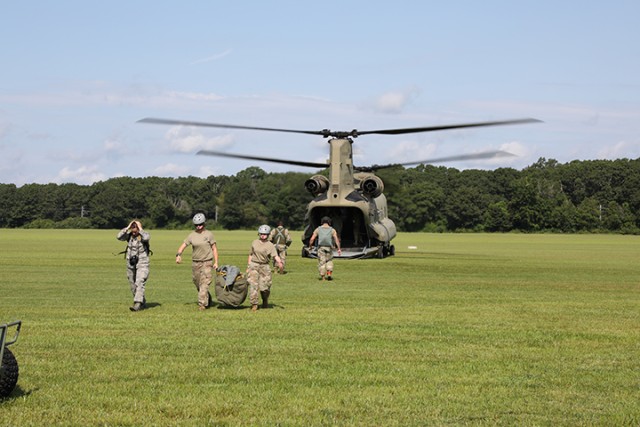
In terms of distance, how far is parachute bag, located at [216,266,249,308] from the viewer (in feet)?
57.7

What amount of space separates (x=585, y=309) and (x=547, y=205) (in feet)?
404

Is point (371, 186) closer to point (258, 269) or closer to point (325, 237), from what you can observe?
point (325, 237)

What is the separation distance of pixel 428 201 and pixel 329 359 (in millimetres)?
128187

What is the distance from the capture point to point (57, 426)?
790cm

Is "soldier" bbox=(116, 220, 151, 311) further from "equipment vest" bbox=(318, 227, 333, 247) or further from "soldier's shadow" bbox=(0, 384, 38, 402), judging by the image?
"equipment vest" bbox=(318, 227, 333, 247)

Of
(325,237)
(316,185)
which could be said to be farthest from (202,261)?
(316,185)

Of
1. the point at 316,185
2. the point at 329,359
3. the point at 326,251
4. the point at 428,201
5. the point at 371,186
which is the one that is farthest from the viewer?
the point at 428,201

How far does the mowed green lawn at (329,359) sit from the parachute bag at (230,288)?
368 millimetres

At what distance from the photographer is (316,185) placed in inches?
1574

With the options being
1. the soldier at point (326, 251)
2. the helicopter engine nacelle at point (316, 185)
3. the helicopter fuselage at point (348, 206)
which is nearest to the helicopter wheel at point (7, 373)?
the soldier at point (326, 251)

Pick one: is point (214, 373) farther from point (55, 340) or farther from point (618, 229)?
point (618, 229)

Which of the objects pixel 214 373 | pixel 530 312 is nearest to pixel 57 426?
pixel 214 373

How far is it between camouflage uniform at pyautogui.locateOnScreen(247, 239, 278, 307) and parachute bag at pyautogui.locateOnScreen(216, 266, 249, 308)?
38 centimetres

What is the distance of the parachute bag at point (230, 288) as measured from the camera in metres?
17.6
